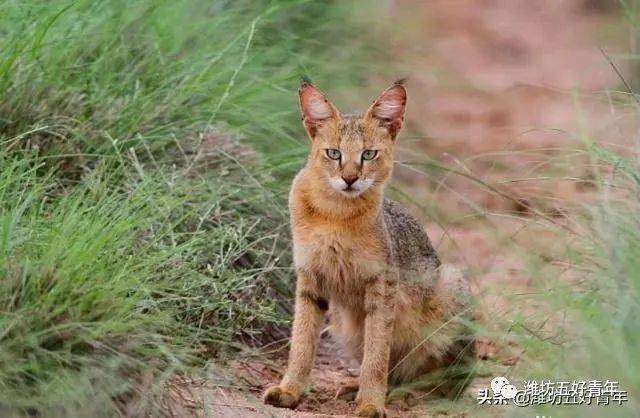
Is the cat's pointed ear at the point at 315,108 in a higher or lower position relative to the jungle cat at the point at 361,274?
higher

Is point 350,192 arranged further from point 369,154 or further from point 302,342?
point 302,342

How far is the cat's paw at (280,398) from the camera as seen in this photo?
484 centimetres

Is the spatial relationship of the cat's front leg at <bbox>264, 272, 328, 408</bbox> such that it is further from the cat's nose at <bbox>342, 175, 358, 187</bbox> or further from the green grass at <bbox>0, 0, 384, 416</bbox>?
the cat's nose at <bbox>342, 175, 358, 187</bbox>


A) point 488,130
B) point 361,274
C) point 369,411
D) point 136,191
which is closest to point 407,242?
point 361,274

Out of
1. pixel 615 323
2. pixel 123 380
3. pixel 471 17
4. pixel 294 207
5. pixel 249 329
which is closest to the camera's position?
pixel 615 323

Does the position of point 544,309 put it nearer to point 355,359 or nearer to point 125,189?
point 355,359

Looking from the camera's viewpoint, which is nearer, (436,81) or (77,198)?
(77,198)

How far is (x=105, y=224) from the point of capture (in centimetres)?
469

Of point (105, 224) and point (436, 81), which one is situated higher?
point (105, 224)

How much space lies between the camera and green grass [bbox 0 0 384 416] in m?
4.18

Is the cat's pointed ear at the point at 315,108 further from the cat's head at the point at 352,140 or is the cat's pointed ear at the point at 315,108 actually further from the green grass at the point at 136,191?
the green grass at the point at 136,191

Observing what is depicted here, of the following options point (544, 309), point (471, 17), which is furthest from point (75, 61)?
point (471, 17)

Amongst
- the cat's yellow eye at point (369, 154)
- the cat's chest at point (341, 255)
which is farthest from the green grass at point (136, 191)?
the cat's yellow eye at point (369, 154)

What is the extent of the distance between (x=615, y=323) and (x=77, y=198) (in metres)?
2.09
